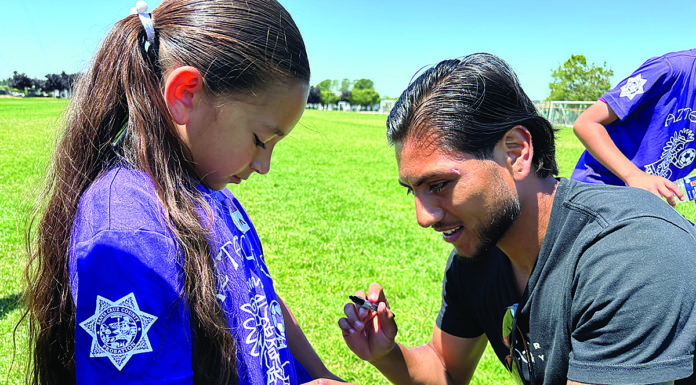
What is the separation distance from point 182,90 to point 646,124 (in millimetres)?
2801

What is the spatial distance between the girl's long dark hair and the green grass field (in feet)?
0.99

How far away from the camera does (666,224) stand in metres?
1.61

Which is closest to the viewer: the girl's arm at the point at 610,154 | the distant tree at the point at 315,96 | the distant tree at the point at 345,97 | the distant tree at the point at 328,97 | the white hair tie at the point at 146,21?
the white hair tie at the point at 146,21

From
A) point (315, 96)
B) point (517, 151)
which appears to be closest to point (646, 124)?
point (517, 151)

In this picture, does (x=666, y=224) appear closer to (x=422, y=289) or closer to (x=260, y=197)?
(x=422, y=289)

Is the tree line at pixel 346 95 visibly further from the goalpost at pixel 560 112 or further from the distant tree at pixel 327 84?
the goalpost at pixel 560 112

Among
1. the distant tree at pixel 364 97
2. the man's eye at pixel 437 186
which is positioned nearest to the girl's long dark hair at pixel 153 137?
the man's eye at pixel 437 186

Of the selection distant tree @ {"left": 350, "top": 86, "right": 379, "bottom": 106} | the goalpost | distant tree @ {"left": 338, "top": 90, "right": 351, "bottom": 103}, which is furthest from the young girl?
distant tree @ {"left": 338, "top": 90, "right": 351, "bottom": 103}

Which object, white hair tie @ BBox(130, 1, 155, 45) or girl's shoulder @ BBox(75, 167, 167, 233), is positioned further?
white hair tie @ BBox(130, 1, 155, 45)

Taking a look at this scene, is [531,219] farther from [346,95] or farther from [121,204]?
[346,95]

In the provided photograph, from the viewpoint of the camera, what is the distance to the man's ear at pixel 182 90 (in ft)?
4.86

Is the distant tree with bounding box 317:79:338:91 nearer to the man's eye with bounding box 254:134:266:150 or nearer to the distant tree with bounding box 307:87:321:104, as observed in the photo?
the distant tree with bounding box 307:87:321:104

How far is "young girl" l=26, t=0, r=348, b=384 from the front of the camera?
122 cm

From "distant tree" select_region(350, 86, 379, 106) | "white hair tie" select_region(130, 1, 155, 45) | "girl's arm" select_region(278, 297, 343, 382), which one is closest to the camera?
"white hair tie" select_region(130, 1, 155, 45)
